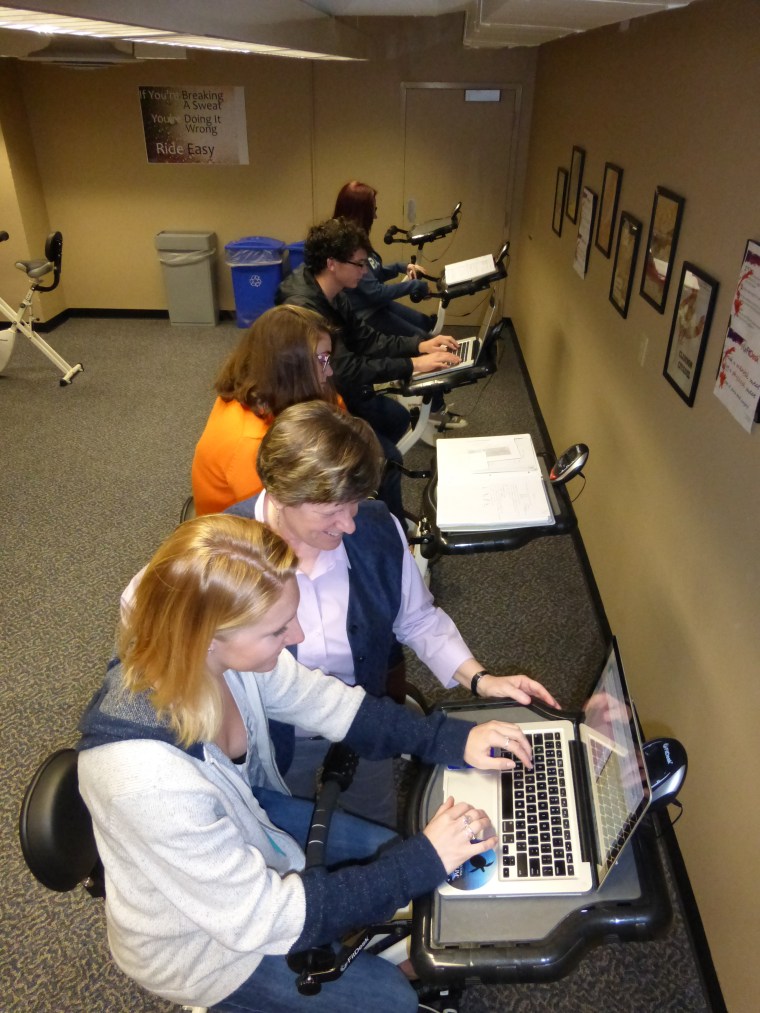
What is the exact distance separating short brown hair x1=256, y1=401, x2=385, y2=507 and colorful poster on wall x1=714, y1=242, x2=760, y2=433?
88cm

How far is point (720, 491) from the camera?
5.67 feet

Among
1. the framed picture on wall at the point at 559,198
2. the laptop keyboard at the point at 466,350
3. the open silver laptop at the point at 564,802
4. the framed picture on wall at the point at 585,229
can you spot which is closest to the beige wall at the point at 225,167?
the framed picture on wall at the point at 559,198

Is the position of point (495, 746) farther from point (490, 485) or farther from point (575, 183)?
point (575, 183)

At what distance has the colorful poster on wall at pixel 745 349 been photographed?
1.54m

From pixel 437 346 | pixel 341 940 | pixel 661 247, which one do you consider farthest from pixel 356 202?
pixel 341 940

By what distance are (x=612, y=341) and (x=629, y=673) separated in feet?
4.40

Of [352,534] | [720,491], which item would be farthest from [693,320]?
[352,534]

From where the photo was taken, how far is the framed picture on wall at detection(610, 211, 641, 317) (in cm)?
252

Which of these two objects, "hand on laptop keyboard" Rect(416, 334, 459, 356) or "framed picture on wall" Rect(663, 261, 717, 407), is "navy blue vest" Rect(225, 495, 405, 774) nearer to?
"framed picture on wall" Rect(663, 261, 717, 407)

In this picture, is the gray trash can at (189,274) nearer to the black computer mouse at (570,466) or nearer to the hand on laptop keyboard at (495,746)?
the black computer mouse at (570,466)

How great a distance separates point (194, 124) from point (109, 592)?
179 inches

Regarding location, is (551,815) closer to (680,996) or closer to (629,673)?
(680,996)

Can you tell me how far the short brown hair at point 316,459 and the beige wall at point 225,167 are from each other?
16.1 ft

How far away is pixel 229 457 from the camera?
1798mm
